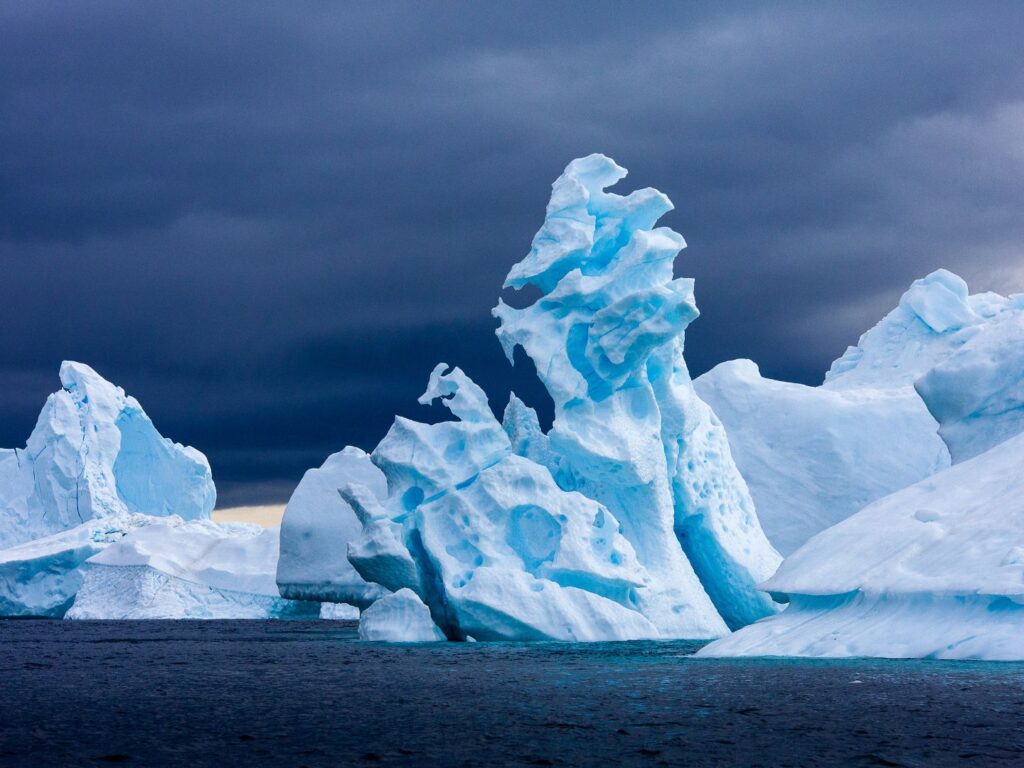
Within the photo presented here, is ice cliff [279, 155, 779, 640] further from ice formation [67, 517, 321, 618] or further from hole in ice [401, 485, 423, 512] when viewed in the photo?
ice formation [67, 517, 321, 618]

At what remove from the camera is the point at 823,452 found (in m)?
30.6

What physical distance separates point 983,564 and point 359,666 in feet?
26.0

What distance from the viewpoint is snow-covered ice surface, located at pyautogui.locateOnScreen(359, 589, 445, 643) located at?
67.2 feet

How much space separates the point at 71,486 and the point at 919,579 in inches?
1384

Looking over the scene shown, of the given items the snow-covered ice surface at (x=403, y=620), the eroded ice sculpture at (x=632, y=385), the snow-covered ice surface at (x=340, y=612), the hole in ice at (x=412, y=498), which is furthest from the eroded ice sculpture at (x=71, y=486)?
the eroded ice sculpture at (x=632, y=385)

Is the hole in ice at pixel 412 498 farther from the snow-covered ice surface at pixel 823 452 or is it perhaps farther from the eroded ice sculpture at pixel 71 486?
the eroded ice sculpture at pixel 71 486

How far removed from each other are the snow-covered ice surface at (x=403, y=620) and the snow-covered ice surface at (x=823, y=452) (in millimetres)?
12121

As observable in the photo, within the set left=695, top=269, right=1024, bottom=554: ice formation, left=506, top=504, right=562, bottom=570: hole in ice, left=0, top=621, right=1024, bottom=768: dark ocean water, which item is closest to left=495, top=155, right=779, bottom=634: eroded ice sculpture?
left=506, top=504, right=562, bottom=570: hole in ice

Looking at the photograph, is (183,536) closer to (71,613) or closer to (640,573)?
(71,613)

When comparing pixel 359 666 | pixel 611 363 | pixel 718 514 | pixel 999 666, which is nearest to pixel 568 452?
pixel 611 363

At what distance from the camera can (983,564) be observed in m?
12.9

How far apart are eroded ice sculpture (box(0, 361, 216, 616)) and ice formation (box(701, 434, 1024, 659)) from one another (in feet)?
96.0

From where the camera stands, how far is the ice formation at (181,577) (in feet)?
122

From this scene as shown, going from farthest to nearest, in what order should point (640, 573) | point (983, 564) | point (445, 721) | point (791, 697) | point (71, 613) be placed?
1. point (71, 613)
2. point (640, 573)
3. point (983, 564)
4. point (791, 697)
5. point (445, 721)
